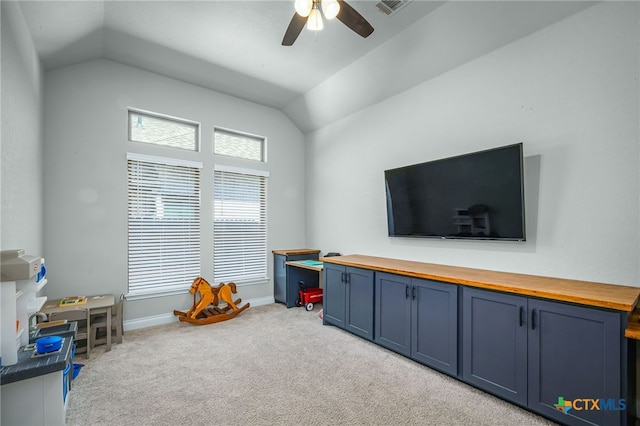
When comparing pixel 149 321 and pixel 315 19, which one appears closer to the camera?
pixel 315 19

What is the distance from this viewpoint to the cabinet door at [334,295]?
3.59m

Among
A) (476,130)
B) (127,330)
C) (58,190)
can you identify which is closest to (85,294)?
(127,330)

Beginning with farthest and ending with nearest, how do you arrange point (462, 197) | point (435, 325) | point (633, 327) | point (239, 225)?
point (239, 225) < point (462, 197) < point (435, 325) < point (633, 327)

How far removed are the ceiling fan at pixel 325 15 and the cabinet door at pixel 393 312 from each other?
7.52ft

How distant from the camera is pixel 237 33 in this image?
3.16m

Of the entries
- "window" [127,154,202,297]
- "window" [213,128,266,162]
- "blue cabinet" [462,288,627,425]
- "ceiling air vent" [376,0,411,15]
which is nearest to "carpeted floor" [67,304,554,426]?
"blue cabinet" [462,288,627,425]

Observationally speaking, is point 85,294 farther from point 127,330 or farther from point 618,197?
point 618,197

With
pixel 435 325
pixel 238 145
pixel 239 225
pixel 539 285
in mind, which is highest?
pixel 238 145

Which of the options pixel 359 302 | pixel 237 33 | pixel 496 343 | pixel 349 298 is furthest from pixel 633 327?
pixel 237 33

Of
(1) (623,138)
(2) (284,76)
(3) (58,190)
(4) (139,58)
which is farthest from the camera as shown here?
(2) (284,76)

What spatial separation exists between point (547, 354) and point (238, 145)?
14.9ft

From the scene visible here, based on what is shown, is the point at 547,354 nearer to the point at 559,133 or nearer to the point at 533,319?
the point at 533,319

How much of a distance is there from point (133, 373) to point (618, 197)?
4.28m

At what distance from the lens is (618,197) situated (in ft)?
7.16
